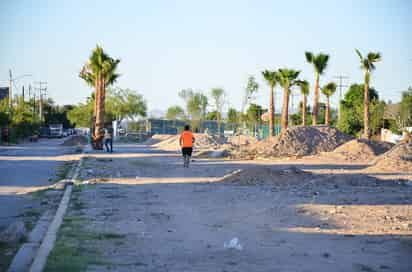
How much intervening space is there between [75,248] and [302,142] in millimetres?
32370

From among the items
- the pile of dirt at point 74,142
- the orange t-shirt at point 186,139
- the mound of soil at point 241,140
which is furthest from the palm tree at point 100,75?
the orange t-shirt at point 186,139

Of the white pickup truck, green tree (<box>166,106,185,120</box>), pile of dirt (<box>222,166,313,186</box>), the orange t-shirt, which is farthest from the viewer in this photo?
green tree (<box>166,106,185,120</box>)

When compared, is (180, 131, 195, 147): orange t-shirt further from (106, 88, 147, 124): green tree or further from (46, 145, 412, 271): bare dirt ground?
(106, 88, 147, 124): green tree

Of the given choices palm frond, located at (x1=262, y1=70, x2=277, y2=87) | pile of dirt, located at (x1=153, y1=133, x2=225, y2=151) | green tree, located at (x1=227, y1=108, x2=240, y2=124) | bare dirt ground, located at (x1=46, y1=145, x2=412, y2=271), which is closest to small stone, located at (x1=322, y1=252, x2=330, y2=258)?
bare dirt ground, located at (x1=46, y1=145, x2=412, y2=271)

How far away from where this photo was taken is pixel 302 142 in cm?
3984

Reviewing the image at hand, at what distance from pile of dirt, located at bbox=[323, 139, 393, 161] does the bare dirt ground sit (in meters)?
15.5

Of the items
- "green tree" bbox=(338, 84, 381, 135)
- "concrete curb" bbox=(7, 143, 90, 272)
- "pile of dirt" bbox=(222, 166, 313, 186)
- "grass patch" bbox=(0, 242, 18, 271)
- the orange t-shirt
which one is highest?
"green tree" bbox=(338, 84, 381, 135)

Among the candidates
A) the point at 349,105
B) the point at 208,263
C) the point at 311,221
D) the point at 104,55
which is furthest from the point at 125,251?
the point at 349,105

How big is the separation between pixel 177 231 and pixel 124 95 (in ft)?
337

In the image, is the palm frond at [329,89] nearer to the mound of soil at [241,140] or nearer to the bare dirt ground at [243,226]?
the mound of soil at [241,140]

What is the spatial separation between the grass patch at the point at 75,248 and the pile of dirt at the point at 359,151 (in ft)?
81.6

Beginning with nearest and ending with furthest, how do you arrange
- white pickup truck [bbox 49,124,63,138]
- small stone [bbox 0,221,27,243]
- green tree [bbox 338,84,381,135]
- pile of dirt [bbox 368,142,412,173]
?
small stone [bbox 0,221,27,243] < pile of dirt [bbox 368,142,412,173] < green tree [bbox 338,84,381,135] < white pickup truck [bbox 49,124,63,138]

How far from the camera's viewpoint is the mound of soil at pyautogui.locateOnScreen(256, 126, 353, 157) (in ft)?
126

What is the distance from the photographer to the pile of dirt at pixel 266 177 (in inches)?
707
